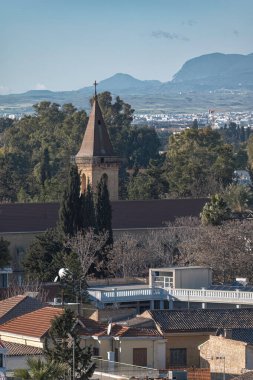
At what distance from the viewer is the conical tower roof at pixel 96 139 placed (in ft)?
316

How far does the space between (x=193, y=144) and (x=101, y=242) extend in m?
55.3

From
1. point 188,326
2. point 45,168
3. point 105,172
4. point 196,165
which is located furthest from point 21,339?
point 45,168

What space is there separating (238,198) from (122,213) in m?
14.1

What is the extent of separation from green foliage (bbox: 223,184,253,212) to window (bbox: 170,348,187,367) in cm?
5064

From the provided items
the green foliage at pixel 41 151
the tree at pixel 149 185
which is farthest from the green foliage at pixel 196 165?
the green foliage at pixel 41 151

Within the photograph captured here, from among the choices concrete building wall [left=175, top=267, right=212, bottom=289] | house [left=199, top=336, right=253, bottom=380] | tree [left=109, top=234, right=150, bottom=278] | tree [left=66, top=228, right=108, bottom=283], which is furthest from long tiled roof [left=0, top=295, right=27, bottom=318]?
tree [left=109, top=234, right=150, bottom=278]

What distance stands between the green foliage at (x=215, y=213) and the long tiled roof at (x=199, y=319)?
96.9 ft

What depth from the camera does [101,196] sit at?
78062 mm

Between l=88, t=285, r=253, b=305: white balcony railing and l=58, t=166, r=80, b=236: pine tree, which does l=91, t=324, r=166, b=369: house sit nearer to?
l=88, t=285, r=253, b=305: white balcony railing

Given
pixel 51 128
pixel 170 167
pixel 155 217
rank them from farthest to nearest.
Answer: pixel 51 128, pixel 170 167, pixel 155 217

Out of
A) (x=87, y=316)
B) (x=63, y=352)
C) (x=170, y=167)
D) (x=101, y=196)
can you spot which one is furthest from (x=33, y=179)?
(x=63, y=352)

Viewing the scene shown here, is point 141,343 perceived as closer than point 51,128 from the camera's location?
Yes

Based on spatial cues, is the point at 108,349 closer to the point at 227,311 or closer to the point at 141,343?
the point at 141,343

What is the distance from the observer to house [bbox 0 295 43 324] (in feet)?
165
